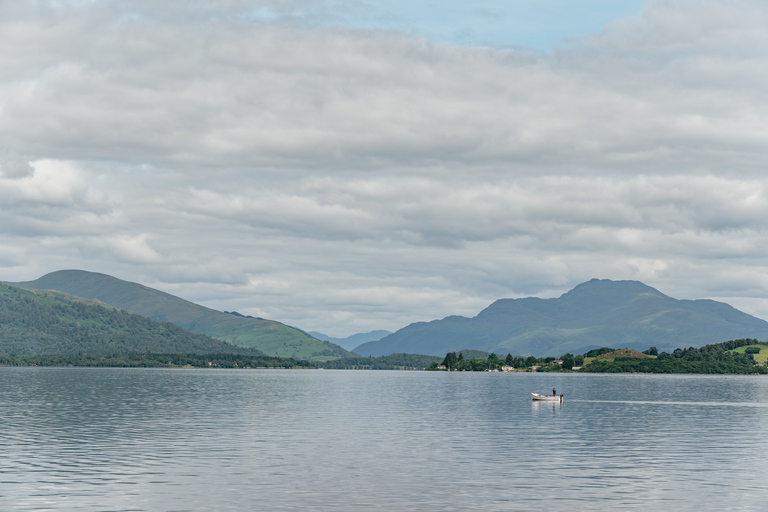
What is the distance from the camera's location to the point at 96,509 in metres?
51.0

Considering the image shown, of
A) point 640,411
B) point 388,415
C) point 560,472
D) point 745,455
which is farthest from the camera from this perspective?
point 640,411

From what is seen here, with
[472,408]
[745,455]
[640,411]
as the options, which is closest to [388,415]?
[472,408]

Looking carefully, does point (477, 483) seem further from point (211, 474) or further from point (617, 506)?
point (211, 474)

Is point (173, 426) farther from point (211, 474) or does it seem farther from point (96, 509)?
point (96, 509)

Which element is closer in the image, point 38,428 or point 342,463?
point 342,463

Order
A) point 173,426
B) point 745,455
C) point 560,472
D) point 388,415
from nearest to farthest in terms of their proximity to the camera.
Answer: point 560,472 < point 745,455 < point 173,426 < point 388,415

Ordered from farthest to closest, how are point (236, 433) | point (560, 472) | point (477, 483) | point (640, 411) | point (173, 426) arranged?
point (640, 411)
point (173, 426)
point (236, 433)
point (560, 472)
point (477, 483)

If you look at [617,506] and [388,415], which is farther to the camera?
[388,415]

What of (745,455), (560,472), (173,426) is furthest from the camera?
(173,426)

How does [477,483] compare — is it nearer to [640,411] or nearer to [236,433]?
[236,433]

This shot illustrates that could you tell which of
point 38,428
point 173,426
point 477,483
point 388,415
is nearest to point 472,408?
point 388,415

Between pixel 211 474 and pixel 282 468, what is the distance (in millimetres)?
6729

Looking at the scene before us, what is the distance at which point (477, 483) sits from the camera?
203ft

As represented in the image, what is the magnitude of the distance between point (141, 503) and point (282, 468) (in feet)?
59.5
